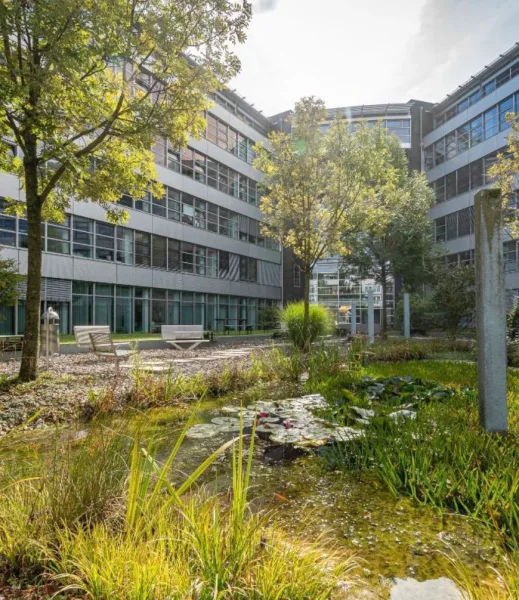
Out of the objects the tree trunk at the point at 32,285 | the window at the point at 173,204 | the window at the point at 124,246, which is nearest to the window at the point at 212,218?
the window at the point at 173,204

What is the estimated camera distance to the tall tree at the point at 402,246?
25.9 m

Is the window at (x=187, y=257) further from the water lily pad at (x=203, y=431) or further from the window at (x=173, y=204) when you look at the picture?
the water lily pad at (x=203, y=431)

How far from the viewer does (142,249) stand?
26.5m

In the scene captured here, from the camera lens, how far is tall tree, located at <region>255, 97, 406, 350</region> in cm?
1401

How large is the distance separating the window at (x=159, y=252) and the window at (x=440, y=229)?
22.1 m

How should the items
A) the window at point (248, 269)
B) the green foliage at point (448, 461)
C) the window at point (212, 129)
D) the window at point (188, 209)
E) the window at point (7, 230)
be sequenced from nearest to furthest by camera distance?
the green foliage at point (448, 461) → the window at point (7, 230) → the window at point (188, 209) → the window at point (212, 129) → the window at point (248, 269)

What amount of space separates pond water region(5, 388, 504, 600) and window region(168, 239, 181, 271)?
2542 cm

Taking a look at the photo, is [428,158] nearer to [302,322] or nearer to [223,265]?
[223,265]

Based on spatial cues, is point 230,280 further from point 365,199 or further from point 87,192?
point 87,192

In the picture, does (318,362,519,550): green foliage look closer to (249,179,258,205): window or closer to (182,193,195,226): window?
(182,193,195,226): window

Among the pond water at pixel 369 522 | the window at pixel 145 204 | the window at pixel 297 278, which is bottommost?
the pond water at pixel 369 522

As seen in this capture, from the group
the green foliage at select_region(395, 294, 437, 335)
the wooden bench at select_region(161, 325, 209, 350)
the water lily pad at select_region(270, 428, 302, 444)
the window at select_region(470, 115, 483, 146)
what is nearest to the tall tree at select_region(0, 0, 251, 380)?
the water lily pad at select_region(270, 428, 302, 444)

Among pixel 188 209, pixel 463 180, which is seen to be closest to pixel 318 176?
pixel 188 209

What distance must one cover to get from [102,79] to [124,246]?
18068mm
